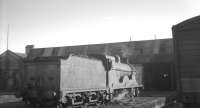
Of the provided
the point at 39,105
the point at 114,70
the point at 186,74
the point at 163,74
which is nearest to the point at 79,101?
the point at 39,105

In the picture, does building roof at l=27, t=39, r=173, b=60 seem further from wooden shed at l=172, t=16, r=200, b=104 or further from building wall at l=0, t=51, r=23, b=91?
wooden shed at l=172, t=16, r=200, b=104

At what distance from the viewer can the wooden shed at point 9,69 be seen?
109ft

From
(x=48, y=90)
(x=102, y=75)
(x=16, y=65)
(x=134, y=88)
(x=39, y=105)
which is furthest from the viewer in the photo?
(x=16, y=65)

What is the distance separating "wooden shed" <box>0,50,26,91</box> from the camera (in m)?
33.2

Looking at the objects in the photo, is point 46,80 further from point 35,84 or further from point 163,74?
point 163,74

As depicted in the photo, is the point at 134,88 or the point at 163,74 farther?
the point at 163,74

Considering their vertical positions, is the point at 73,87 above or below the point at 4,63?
below

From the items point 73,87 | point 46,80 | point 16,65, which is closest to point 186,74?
point 73,87

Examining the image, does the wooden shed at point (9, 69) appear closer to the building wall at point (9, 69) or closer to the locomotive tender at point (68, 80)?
the building wall at point (9, 69)

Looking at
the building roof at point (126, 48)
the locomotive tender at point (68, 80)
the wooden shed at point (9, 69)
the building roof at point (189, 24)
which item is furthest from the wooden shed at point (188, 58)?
the wooden shed at point (9, 69)

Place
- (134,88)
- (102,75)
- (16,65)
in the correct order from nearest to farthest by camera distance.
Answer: (102,75) → (134,88) → (16,65)

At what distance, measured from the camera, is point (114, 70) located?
16.3m

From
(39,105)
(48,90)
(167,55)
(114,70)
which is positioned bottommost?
(39,105)

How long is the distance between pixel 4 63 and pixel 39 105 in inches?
956
